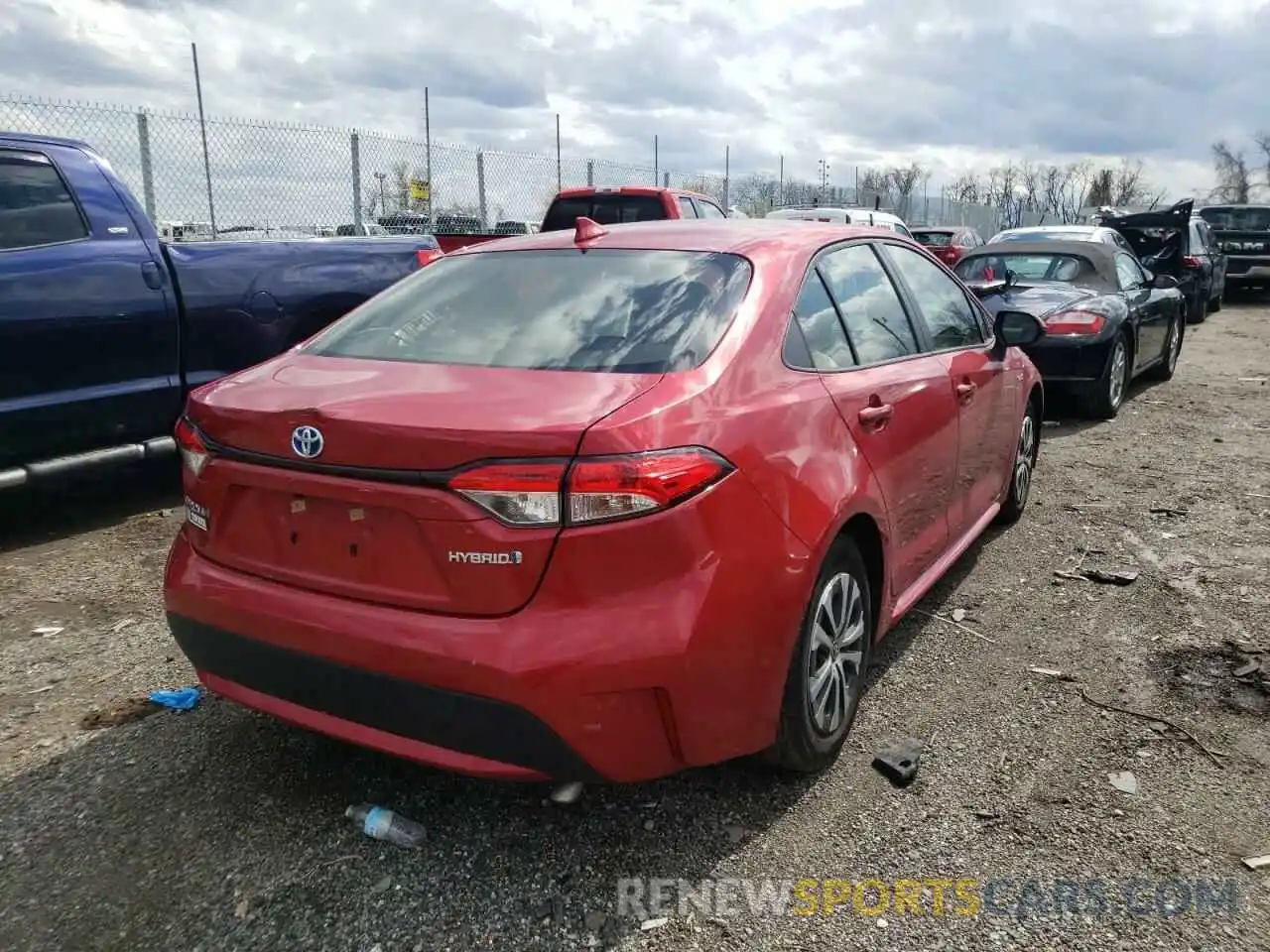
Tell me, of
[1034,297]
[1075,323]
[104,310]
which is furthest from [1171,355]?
[104,310]

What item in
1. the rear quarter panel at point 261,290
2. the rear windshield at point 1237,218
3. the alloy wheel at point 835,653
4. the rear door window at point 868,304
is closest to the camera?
the alloy wheel at point 835,653

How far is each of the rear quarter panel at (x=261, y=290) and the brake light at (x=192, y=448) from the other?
2.90m

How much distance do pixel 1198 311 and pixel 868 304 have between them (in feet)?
50.9

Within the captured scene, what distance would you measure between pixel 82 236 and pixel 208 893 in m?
3.78

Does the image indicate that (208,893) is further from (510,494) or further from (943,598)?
(943,598)

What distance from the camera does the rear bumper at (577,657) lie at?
2.21 meters

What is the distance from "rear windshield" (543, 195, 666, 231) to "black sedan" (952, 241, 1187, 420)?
351 cm

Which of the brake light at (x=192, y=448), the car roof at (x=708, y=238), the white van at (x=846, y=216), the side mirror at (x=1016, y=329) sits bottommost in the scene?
the brake light at (x=192, y=448)

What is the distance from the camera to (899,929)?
7.72 feet

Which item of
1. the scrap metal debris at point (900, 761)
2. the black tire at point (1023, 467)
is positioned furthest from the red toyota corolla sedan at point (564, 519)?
the black tire at point (1023, 467)

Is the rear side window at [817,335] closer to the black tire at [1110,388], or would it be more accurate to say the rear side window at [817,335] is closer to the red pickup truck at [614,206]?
the black tire at [1110,388]

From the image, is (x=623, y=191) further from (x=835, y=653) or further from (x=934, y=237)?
(x=934, y=237)

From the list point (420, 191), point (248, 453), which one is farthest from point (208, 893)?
point (420, 191)

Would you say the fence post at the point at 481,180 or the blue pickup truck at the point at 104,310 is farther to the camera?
the fence post at the point at 481,180
